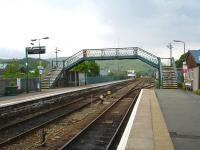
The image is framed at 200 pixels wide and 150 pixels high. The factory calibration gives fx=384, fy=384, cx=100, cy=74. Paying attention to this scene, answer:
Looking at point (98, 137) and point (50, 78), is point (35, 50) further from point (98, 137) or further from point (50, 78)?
point (98, 137)

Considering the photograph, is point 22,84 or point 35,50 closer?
point 22,84

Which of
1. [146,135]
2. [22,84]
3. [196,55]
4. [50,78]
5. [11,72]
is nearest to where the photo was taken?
[146,135]

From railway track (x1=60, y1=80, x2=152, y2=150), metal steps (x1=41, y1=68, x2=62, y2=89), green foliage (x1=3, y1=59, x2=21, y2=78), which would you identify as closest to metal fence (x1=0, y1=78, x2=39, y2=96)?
metal steps (x1=41, y1=68, x2=62, y2=89)

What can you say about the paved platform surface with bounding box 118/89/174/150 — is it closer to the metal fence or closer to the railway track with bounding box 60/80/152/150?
the railway track with bounding box 60/80/152/150

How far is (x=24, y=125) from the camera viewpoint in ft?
54.7

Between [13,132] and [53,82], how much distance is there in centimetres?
3631

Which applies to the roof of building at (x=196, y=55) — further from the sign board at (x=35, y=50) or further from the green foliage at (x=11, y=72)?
the green foliage at (x=11, y=72)

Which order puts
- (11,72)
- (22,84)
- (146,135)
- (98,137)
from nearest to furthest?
(146,135) → (98,137) → (22,84) → (11,72)

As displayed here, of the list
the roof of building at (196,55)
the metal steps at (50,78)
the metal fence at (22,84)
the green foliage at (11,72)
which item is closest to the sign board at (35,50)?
the metal fence at (22,84)

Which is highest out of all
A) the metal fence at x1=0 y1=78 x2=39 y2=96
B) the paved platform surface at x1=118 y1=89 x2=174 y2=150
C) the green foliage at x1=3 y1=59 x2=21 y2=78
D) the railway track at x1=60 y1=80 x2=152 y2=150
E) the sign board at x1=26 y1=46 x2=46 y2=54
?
the sign board at x1=26 y1=46 x2=46 y2=54

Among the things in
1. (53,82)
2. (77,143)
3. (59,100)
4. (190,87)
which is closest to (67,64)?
(53,82)

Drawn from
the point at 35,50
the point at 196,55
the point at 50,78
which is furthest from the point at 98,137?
the point at 50,78

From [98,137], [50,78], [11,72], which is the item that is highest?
[11,72]

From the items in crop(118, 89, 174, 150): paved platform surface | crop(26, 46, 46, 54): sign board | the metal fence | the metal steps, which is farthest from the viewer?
the metal steps
